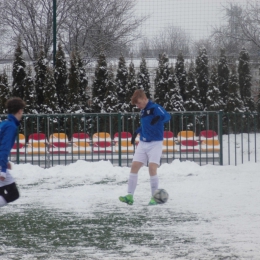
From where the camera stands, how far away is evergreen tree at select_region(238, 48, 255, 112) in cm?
2275

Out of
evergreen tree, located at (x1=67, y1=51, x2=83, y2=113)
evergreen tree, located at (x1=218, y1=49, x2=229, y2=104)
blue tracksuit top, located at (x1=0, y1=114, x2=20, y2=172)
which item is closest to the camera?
blue tracksuit top, located at (x1=0, y1=114, x2=20, y2=172)

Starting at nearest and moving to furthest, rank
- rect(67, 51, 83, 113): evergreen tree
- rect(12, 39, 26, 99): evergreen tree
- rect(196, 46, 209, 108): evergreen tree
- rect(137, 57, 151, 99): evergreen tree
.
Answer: rect(12, 39, 26, 99): evergreen tree < rect(67, 51, 83, 113): evergreen tree < rect(137, 57, 151, 99): evergreen tree < rect(196, 46, 209, 108): evergreen tree

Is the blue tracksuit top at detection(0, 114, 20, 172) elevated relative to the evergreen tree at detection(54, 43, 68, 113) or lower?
lower

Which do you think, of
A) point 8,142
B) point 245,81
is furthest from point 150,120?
point 245,81

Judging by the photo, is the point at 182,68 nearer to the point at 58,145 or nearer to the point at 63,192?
the point at 58,145

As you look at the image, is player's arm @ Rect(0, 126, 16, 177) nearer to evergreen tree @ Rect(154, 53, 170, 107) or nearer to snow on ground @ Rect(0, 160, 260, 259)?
snow on ground @ Rect(0, 160, 260, 259)

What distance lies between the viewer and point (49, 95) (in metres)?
20.9

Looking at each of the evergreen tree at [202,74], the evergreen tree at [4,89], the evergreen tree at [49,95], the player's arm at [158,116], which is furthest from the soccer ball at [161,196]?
the evergreen tree at [202,74]

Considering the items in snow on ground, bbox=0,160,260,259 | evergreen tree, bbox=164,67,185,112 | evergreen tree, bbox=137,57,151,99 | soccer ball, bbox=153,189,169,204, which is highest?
evergreen tree, bbox=137,57,151,99

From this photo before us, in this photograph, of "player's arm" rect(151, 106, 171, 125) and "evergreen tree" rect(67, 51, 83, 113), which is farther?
"evergreen tree" rect(67, 51, 83, 113)

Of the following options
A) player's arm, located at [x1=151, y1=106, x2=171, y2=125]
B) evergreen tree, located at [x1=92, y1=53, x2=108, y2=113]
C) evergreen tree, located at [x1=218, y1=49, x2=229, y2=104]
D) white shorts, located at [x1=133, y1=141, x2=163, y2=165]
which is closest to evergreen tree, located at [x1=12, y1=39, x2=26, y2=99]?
evergreen tree, located at [x1=92, y1=53, x2=108, y2=113]

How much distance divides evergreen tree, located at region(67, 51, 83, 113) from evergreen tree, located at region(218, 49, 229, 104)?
529 cm

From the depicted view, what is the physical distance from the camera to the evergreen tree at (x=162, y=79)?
21.8m

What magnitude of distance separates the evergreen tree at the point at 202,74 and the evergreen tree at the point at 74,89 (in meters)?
4.45
